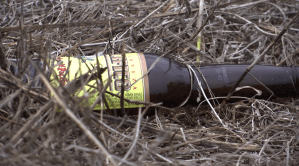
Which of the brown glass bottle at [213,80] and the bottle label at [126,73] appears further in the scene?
the brown glass bottle at [213,80]

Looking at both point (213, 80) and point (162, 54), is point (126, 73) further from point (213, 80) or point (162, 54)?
point (213, 80)

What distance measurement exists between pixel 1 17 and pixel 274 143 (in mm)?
1203

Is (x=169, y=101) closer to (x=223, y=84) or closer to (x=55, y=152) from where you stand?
(x=223, y=84)

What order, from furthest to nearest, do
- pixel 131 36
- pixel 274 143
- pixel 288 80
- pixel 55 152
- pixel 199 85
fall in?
pixel 131 36
pixel 288 80
pixel 199 85
pixel 274 143
pixel 55 152

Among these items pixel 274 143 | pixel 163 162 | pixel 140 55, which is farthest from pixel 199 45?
pixel 163 162

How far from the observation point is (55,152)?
0.59 meters

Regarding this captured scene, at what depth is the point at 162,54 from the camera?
3.73ft

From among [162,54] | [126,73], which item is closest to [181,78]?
[162,54]

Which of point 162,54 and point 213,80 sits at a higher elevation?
point 162,54

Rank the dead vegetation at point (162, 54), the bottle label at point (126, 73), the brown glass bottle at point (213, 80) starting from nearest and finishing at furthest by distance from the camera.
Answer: the dead vegetation at point (162, 54) → the bottle label at point (126, 73) → the brown glass bottle at point (213, 80)

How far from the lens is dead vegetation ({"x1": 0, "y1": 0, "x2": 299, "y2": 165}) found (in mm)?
643

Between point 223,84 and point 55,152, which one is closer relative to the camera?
point 55,152

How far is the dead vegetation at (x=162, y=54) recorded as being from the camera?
25.3 inches

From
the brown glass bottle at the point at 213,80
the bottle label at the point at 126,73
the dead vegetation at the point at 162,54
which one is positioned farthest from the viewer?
the brown glass bottle at the point at 213,80
